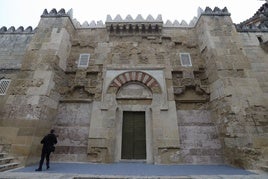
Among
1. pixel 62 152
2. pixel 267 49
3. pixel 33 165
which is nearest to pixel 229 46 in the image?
pixel 267 49

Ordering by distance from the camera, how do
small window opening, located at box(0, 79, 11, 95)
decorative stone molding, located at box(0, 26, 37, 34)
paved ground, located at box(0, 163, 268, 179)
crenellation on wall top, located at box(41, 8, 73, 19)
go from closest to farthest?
1. paved ground, located at box(0, 163, 268, 179)
2. small window opening, located at box(0, 79, 11, 95)
3. crenellation on wall top, located at box(41, 8, 73, 19)
4. decorative stone molding, located at box(0, 26, 37, 34)

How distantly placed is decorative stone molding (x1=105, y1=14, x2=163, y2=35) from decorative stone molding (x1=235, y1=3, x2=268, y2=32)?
3.87 metres

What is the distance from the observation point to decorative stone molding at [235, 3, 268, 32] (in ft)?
22.6

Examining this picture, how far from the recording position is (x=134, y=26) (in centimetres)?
684

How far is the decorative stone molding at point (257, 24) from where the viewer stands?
690 centimetres

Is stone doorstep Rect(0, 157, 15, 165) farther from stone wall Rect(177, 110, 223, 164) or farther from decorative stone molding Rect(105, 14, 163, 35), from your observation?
decorative stone molding Rect(105, 14, 163, 35)

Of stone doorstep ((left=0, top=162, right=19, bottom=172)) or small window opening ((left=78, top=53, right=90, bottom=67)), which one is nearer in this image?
stone doorstep ((left=0, top=162, right=19, bottom=172))

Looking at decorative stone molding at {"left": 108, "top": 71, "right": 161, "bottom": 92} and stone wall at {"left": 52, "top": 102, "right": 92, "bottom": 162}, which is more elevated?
decorative stone molding at {"left": 108, "top": 71, "right": 161, "bottom": 92}

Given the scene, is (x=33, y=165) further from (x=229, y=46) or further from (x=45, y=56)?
(x=229, y=46)

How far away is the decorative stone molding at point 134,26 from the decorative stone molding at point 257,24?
152 inches

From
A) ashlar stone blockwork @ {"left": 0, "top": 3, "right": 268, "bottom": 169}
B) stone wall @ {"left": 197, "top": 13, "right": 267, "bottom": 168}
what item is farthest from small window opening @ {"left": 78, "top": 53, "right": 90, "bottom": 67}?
stone wall @ {"left": 197, "top": 13, "right": 267, "bottom": 168}

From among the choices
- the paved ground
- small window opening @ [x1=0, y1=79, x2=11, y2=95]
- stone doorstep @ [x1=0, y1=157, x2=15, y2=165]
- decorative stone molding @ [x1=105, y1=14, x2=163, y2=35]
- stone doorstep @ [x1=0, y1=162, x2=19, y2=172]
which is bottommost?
the paved ground

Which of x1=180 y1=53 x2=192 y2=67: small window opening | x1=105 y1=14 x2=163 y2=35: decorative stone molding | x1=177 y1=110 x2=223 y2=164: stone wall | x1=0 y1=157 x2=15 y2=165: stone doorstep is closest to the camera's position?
x1=0 y1=157 x2=15 y2=165: stone doorstep

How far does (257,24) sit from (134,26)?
7476mm
